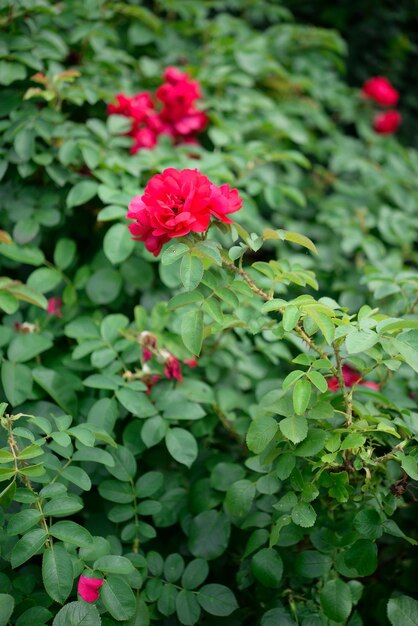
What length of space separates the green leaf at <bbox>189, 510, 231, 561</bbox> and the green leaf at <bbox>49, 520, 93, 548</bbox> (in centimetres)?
34

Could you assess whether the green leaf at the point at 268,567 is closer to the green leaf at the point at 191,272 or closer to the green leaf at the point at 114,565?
the green leaf at the point at 114,565

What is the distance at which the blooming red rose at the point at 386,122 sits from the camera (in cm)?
265

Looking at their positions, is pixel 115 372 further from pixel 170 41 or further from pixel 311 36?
pixel 311 36

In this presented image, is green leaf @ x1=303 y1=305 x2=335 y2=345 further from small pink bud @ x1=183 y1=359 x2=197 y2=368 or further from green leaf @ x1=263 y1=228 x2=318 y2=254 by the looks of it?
small pink bud @ x1=183 y1=359 x2=197 y2=368

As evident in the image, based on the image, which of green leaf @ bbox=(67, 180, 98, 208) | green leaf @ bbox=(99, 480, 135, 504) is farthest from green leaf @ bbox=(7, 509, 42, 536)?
green leaf @ bbox=(67, 180, 98, 208)

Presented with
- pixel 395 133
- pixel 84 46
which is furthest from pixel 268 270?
pixel 395 133

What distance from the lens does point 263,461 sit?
119 centimetres

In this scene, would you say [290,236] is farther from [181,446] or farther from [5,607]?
[5,607]

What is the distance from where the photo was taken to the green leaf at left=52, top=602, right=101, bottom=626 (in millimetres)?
1006

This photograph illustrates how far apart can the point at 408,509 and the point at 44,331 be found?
42.5 inches

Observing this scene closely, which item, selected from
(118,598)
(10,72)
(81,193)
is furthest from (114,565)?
(10,72)

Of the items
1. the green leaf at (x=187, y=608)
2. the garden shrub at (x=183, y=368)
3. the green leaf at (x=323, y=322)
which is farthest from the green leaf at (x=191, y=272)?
the green leaf at (x=187, y=608)

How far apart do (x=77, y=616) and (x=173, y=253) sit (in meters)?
0.66

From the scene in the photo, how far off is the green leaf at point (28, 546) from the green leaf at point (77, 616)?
113 millimetres
